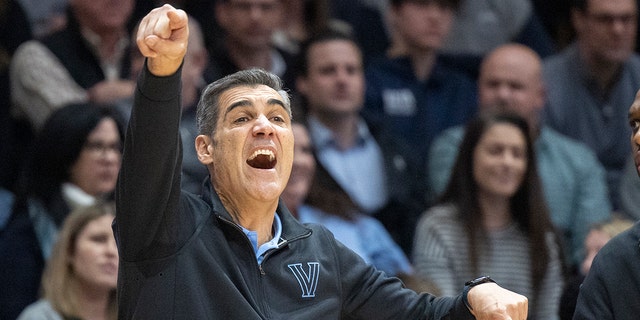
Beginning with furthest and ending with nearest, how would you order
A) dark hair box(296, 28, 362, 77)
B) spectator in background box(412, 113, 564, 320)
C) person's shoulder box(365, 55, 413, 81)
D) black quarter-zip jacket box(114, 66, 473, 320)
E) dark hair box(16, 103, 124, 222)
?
person's shoulder box(365, 55, 413, 81), dark hair box(296, 28, 362, 77), spectator in background box(412, 113, 564, 320), dark hair box(16, 103, 124, 222), black quarter-zip jacket box(114, 66, 473, 320)

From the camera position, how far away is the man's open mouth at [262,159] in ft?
12.7

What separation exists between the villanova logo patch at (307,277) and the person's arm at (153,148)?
45 cm

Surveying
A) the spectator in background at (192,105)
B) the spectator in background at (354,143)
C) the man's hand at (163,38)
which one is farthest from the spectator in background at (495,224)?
the man's hand at (163,38)

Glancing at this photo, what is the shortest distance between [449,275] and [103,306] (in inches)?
69.2

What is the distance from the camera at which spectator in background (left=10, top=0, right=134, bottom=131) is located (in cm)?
682

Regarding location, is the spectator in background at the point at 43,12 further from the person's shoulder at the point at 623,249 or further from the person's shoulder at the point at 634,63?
the person's shoulder at the point at 623,249

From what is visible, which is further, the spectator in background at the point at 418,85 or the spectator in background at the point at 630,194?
the spectator in background at the point at 418,85

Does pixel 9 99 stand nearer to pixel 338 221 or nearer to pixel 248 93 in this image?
pixel 338 221

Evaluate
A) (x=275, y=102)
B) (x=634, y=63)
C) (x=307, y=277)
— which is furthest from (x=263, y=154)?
(x=634, y=63)

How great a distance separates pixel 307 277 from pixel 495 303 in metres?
0.59

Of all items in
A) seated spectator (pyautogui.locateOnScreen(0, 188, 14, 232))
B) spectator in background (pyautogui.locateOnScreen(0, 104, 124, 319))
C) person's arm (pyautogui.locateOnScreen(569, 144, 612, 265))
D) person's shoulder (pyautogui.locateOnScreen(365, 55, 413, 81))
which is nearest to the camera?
spectator in background (pyautogui.locateOnScreen(0, 104, 124, 319))

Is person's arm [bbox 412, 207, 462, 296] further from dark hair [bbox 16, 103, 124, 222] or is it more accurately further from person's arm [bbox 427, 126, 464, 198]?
dark hair [bbox 16, 103, 124, 222]

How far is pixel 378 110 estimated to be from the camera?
306 inches

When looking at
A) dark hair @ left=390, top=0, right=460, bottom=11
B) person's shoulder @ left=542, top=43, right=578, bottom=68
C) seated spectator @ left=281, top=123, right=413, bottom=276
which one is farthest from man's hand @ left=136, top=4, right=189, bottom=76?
person's shoulder @ left=542, top=43, right=578, bottom=68
